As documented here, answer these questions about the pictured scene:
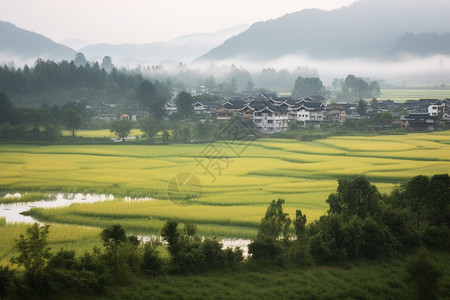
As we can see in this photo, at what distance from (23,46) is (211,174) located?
157 meters

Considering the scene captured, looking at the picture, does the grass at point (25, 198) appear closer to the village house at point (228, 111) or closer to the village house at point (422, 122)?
the village house at point (228, 111)

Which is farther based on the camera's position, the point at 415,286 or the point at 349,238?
the point at 349,238

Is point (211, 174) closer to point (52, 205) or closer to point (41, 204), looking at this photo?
point (52, 205)

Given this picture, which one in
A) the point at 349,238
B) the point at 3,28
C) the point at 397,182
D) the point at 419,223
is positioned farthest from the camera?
the point at 3,28

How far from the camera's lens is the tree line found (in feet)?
31.8

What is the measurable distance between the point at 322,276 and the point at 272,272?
1.21 meters

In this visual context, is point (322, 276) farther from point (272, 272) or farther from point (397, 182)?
point (397, 182)

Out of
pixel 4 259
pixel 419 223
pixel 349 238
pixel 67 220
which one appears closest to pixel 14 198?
pixel 67 220

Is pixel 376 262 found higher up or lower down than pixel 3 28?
lower down

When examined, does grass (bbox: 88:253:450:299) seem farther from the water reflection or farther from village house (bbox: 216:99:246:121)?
village house (bbox: 216:99:246:121)

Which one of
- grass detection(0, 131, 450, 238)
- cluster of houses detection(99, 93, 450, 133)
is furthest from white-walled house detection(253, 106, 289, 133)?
grass detection(0, 131, 450, 238)

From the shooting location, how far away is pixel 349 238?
12234 mm

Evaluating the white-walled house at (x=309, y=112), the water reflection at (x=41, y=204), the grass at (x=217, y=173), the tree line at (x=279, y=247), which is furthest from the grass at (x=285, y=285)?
the white-walled house at (x=309, y=112)

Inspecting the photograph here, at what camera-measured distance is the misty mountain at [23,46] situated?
15388cm
